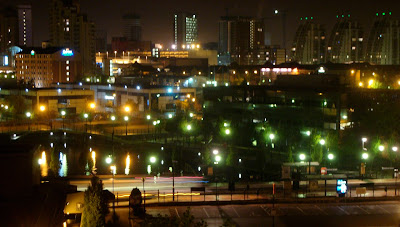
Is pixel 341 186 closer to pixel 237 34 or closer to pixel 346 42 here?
pixel 346 42

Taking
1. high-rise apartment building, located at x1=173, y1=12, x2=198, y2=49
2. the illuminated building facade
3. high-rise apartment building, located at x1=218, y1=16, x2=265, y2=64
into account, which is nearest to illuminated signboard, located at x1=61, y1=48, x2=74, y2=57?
the illuminated building facade

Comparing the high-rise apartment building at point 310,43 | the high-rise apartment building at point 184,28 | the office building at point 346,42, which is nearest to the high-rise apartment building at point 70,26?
the high-rise apartment building at point 310,43

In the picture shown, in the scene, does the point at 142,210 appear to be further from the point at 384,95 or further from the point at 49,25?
the point at 49,25

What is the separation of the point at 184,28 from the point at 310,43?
1976 inches

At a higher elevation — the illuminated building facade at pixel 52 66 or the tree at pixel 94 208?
the illuminated building facade at pixel 52 66

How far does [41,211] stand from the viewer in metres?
10.7

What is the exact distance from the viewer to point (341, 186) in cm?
1325

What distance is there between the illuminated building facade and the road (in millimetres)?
36672

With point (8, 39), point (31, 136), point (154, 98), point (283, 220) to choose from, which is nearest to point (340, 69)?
point (154, 98)

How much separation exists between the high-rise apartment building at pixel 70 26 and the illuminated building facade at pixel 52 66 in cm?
684

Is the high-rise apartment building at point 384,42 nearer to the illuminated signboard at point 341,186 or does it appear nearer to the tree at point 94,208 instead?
the illuminated signboard at point 341,186

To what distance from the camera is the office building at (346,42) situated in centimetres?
5528

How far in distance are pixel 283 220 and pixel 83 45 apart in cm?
4701

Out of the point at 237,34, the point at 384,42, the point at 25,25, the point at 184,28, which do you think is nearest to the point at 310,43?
the point at 384,42
